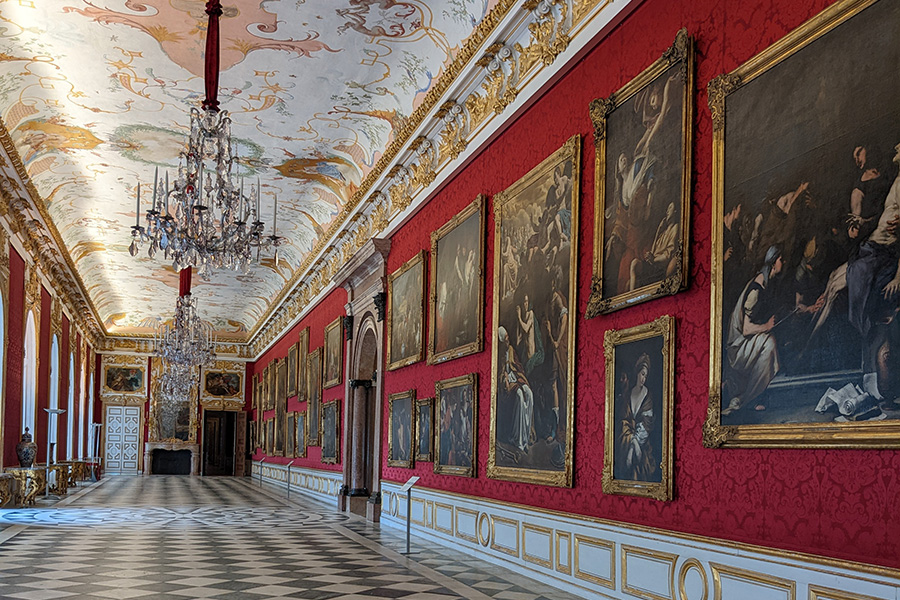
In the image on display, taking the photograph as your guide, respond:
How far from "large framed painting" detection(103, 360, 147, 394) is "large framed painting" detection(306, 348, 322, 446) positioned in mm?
20869

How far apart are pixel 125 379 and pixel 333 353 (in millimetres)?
25416

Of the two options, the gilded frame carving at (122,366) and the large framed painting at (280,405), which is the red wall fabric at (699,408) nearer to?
the large framed painting at (280,405)

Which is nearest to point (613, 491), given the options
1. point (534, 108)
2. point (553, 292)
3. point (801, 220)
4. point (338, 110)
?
point (553, 292)

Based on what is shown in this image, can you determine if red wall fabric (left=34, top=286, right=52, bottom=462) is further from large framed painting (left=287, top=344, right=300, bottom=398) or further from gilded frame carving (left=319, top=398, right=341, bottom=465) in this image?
gilded frame carving (left=319, top=398, right=341, bottom=465)

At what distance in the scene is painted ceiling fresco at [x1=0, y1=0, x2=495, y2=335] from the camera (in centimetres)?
1218

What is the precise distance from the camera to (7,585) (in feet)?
27.8

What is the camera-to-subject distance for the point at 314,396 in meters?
23.8

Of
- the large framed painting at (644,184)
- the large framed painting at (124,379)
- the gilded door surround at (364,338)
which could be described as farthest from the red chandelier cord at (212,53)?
the large framed painting at (124,379)

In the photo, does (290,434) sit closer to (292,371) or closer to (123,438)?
(292,371)

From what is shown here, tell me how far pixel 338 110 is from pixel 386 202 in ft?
6.78

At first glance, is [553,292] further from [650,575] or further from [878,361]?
[878,361]

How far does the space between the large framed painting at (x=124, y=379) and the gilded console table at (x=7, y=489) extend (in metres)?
25.3

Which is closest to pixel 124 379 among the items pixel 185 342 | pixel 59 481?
pixel 59 481

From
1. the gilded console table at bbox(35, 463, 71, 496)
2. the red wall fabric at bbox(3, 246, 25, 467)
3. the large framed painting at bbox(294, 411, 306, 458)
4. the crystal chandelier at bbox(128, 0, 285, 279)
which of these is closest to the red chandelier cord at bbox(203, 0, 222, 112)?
the crystal chandelier at bbox(128, 0, 285, 279)
